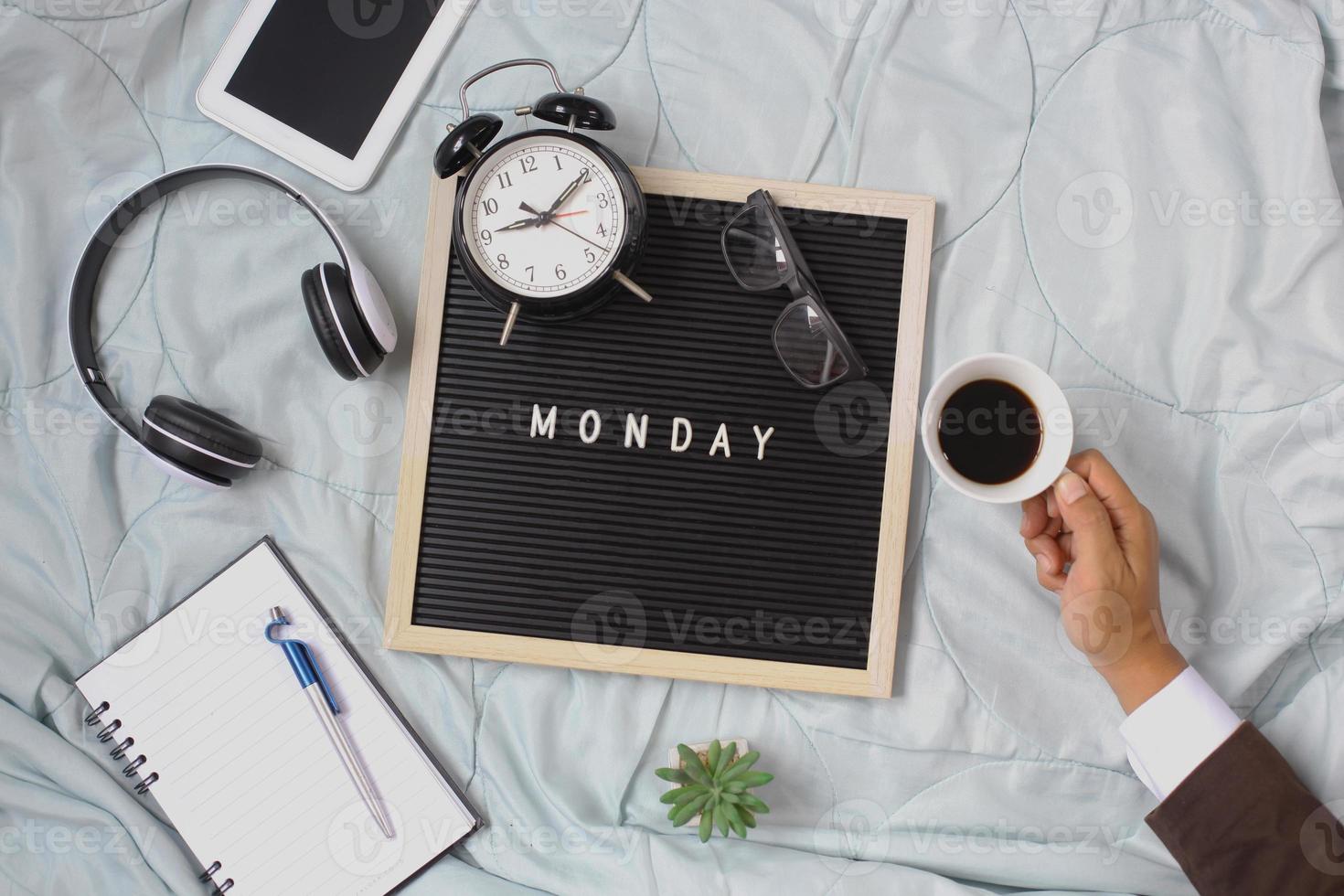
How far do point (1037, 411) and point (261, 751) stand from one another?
85 centimetres

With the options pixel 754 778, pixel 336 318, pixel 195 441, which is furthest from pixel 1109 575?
pixel 195 441

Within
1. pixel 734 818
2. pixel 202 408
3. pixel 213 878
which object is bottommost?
pixel 213 878

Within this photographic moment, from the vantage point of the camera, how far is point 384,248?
0.97 m

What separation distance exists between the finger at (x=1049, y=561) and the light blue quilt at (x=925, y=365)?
4cm

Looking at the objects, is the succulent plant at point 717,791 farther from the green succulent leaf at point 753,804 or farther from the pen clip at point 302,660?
the pen clip at point 302,660

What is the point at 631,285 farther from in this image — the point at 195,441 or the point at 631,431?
the point at 195,441

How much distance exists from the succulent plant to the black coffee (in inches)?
14.0

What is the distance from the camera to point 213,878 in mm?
932

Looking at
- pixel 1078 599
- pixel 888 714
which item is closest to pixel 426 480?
pixel 888 714

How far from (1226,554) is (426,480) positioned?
85cm

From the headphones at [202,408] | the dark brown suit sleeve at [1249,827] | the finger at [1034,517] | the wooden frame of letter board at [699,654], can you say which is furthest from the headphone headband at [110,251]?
the dark brown suit sleeve at [1249,827]

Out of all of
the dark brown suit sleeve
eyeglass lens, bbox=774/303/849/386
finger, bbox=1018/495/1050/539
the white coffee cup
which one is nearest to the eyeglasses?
eyeglass lens, bbox=774/303/849/386

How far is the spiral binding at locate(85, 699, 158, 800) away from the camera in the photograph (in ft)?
3.08

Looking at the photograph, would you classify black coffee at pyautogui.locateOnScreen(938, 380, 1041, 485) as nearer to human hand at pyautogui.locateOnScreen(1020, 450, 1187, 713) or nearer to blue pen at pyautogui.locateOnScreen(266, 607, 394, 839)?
human hand at pyautogui.locateOnScreen(1020, 450, 1187, 713)
